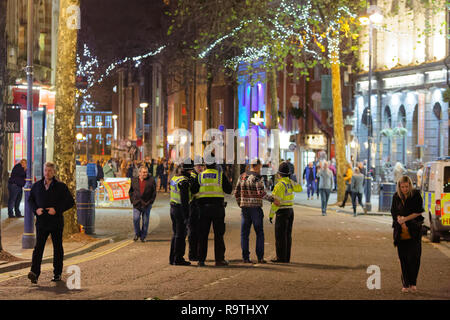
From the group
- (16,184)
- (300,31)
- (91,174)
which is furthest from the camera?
(300,31)

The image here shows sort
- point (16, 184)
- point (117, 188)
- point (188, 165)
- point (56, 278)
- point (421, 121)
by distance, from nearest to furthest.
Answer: point (56, 278), point (188, 165), point (16, 184), point (117, 188), point (421, 121)

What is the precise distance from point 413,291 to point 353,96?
4000cm

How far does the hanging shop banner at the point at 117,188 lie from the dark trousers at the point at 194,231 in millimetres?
13629

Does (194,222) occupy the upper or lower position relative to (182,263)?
upper

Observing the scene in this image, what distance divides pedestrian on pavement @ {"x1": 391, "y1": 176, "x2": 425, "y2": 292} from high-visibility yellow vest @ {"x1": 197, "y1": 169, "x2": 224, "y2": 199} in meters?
3.55

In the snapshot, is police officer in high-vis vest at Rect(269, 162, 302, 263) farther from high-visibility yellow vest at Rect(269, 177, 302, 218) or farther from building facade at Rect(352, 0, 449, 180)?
building facade at Rect(352, 0, 449, 180)

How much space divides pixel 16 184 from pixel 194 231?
34.4ft

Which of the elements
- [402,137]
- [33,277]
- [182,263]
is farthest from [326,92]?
[33,277]

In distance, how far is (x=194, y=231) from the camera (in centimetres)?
1400

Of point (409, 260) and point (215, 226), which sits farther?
point (215, 226)

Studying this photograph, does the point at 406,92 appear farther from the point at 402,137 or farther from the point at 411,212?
the point at 411,212

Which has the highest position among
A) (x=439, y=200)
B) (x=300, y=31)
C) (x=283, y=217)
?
(x=300, y=31)

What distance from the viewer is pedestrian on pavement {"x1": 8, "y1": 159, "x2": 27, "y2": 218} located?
22938mm
